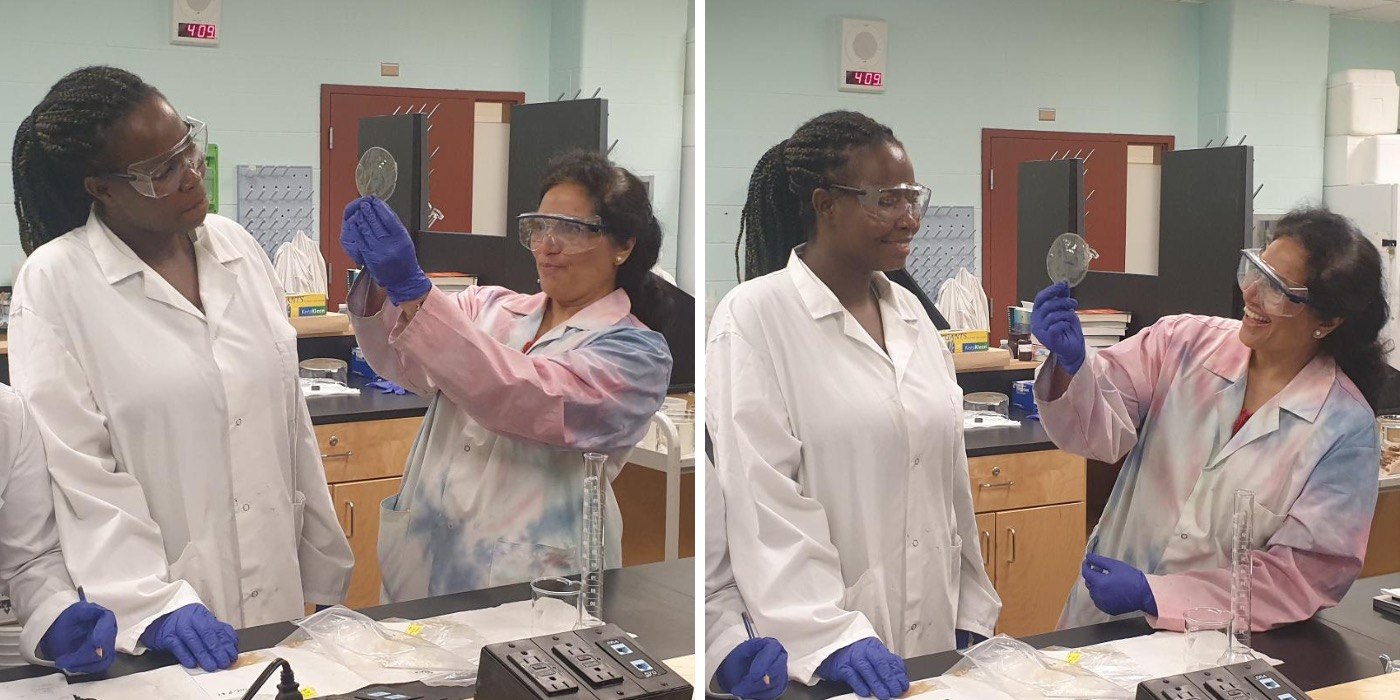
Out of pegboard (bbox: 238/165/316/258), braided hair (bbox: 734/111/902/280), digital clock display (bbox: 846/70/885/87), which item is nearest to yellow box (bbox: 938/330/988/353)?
braided hair (bbox: 734/111/902/280)

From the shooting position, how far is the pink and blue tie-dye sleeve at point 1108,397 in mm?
1927

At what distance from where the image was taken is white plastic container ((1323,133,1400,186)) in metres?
1.97

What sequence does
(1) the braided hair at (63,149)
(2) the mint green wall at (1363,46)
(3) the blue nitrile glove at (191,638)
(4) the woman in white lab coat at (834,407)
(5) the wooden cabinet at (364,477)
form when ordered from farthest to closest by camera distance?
(2) the mint green wall at (1363,46), (5) the wooden cabinet at (364,477), (4) the woman in white lab coat at (834,407), (3) the blue nitrile glove at (191,638), (1) the braided hair at (63,149)

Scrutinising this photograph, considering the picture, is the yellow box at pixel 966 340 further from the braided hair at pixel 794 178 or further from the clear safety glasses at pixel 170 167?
the clear safety glasses at pixel 170 167

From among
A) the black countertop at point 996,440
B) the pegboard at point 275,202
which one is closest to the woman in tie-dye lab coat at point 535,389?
the pegboard at point 275,202

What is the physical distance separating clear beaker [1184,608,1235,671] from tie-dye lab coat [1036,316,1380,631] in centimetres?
7

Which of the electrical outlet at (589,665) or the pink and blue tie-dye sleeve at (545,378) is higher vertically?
the pink and blue tie-dye sleeve at (545,378)

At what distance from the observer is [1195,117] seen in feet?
6.55

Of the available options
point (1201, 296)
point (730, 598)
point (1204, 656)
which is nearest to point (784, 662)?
point (730, 598)

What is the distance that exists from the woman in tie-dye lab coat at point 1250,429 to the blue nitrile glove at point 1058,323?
0.03 metres

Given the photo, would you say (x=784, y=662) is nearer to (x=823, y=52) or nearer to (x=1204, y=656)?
(x=1204, y=656)

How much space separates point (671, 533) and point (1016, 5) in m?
1.09

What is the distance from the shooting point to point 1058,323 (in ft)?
6.17

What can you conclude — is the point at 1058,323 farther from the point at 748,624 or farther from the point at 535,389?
the point at 535,389
